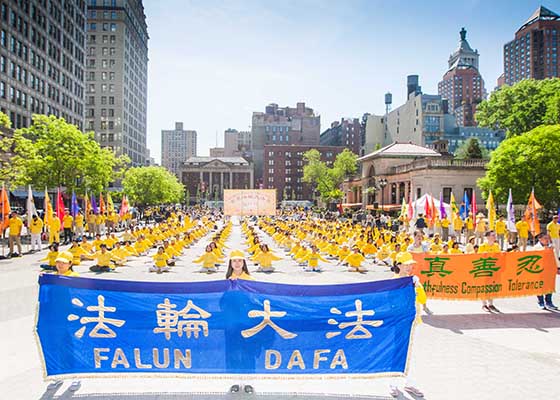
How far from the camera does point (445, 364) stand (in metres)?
6.80

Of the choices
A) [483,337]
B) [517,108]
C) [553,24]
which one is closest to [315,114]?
[553,24]

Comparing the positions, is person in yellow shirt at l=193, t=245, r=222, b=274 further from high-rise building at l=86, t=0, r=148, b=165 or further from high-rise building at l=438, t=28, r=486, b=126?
high-rise building at l=438, t=28, r=486, b=126

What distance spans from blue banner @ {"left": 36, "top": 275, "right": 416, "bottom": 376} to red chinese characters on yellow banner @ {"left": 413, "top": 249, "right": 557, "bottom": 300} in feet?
15.3

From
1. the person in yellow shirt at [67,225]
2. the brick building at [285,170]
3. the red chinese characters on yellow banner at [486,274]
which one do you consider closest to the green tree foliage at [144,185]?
the person in yellow shirt at [67,225]

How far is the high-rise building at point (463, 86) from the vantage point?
159m

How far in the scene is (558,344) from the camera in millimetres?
7785

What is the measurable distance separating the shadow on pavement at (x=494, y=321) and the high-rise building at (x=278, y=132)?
128 meters

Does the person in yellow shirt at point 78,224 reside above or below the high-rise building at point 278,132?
below

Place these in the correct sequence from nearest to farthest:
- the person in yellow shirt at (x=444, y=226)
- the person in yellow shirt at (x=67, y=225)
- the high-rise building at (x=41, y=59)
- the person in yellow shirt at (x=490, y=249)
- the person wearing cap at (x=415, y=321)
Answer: the person wearing cap at (x=415, y=321)
the person in yellow shirt at (x=490, y=249)
the person in yellow shirt at (x=67, y=225)
the person in yellow shirt at (x=444, y=226)
the high-rise building at (x=41, y=59)

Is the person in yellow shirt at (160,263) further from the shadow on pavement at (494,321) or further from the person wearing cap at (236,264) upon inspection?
the person wearing cap at (236,264)

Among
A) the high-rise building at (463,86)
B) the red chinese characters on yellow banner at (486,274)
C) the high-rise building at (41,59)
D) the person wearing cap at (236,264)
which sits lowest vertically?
the red chinese characters on yellow banner at (486,274)

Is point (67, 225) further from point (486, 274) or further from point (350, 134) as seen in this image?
point (350, 134)

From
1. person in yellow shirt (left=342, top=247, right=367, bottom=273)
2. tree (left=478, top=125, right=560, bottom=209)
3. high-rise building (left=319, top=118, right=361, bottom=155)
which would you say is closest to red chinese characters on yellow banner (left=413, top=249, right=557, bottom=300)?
person in yellow shirt (left=342, top=247, right=367, bottom=273)

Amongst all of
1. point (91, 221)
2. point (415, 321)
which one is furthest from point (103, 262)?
point (91, 221)
